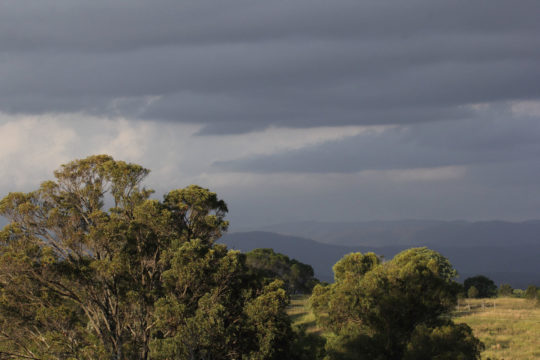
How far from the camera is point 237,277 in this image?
3156cm

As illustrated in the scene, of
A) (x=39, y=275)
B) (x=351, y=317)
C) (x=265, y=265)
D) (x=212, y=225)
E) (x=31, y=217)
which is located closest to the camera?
(x=39, y=275)

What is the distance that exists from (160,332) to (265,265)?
76.6m

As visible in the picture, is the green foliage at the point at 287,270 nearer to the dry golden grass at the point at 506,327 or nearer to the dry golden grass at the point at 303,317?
the dry golden grass at the point at 303,317

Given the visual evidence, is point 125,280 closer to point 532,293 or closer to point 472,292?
point 532,293

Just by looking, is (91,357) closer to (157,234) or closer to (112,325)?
(112,325)

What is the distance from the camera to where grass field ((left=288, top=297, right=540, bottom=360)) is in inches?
1783

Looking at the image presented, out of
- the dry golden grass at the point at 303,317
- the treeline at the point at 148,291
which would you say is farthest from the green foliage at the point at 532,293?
the treeline at the point at 148,291

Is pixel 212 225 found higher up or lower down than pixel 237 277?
higher up

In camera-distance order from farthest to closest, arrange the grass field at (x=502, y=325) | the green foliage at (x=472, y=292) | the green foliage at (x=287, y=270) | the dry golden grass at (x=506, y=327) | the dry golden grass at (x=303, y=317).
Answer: the green foliage at (x=287, y=270) → the green foliage at (x=472, y=292) → the dry golden grass at (x=303, y=317) → the grass field at (x=502, y=325) → the dry golden grass at (x=506, y=327)

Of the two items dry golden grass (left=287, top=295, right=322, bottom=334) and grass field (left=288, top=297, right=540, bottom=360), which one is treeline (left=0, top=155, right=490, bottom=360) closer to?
grass field (left=288, top=297, right=540, bottom=360)

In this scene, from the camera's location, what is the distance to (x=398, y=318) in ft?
109

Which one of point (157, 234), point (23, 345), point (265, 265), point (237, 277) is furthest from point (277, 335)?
point (265, 265)

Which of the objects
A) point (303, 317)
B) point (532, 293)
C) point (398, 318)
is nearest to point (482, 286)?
point (532, 293)

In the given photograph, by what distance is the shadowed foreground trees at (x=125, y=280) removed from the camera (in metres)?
28.3
